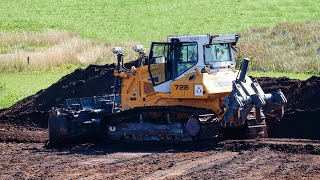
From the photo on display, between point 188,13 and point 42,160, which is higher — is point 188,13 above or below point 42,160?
above

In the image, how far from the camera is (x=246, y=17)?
179 feet

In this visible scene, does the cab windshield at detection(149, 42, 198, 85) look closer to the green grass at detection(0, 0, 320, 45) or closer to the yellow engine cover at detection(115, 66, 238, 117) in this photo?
the yellow engine cover at detection(115, 66, 238, 117)

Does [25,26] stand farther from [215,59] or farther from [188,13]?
[215,59]

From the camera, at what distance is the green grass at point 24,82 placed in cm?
3678

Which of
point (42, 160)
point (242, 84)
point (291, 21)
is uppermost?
point (291, 21)

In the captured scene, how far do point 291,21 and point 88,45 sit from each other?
1193 cm

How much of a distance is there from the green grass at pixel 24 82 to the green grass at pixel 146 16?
27.1 ft

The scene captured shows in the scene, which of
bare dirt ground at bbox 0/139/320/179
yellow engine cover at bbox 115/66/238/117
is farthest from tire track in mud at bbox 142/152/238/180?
yellow engine cover at bbox 115/66/238/117

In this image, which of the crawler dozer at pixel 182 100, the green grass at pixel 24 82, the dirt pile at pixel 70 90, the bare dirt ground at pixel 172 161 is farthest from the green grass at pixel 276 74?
the bare dirt ground at pixel 172 161

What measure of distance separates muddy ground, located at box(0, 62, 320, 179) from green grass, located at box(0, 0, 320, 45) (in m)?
22.5

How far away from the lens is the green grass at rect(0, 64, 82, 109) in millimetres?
36781

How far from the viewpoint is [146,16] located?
57.7 meters

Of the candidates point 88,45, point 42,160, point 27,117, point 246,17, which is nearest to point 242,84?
point 42,160

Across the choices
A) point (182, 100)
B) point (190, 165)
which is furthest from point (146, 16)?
point (190, 165)
